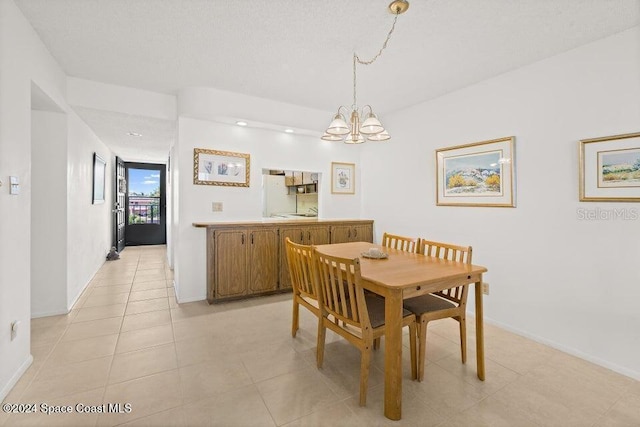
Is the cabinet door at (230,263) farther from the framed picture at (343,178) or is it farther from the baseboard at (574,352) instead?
the baseboard at (574,352)

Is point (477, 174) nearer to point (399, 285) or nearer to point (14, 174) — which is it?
point (399, 285)

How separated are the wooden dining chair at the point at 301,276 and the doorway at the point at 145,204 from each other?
21.3 ft

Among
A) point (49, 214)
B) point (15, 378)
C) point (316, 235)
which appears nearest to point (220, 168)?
point (316, 235)

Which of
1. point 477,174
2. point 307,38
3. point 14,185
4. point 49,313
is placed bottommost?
point 49,313

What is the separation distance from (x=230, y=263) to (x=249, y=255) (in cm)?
24

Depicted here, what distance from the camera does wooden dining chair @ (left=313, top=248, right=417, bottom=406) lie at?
67.7 inches

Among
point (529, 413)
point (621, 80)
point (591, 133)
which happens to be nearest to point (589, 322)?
point (529, 413)

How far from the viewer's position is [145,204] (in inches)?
297

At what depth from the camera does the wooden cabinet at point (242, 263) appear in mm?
3396

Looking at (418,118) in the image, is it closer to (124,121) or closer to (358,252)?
(358,252)

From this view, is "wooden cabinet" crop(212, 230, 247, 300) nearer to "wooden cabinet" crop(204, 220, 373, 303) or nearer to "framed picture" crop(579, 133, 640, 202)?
"wooden cabinet" crop(204, 220, 373, 303)

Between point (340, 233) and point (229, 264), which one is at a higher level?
point (340, 233)

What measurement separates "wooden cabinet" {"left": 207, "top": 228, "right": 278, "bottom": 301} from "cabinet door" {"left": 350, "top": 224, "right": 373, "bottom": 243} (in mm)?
1230

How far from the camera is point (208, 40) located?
2.38m
